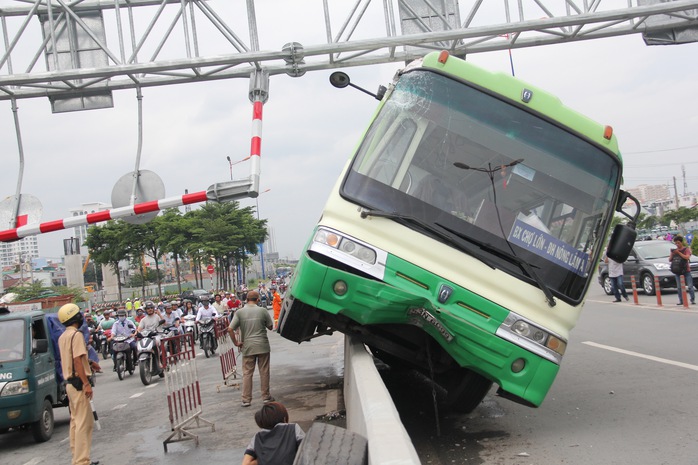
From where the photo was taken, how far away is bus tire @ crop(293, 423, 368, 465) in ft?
13.0

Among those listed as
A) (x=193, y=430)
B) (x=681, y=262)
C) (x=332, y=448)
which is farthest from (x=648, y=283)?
(x=332, y=448)

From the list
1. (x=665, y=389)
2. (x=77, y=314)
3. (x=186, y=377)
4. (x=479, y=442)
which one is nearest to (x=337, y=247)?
(x=479, y=442)

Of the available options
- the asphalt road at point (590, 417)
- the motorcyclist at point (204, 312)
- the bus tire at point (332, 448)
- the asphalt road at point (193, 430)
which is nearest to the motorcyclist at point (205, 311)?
the motorcyclist at point (204, 312)

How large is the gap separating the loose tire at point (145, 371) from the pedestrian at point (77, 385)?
26.6 feet

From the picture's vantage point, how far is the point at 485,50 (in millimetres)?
14391

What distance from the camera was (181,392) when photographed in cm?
918

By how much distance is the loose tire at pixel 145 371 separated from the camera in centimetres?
1555

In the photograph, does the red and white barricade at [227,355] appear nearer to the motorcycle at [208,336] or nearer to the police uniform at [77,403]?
the police uniform at [77,403]

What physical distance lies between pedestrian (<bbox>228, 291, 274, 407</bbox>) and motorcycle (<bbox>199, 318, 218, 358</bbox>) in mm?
10311

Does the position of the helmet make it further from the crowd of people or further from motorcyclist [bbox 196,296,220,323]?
motorcyclist [bbox 196,296,220,323]

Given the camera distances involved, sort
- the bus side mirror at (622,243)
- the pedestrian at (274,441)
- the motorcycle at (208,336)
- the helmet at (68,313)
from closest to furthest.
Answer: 1. the pedestrian at (274,441)
2. the bus side mirror at (622,243)
3. the helmet at (68,313)
4. the motorcycle at (208,336)

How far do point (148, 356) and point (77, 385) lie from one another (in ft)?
28.0

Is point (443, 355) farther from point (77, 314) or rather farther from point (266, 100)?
point (266, 100)

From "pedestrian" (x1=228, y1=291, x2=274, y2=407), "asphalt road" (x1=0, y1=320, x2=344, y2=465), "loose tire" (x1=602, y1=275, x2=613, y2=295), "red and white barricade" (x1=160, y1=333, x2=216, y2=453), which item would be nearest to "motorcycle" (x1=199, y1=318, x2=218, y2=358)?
"asphalt road" (x1=0, y1=320, x2=344, y2=465)
